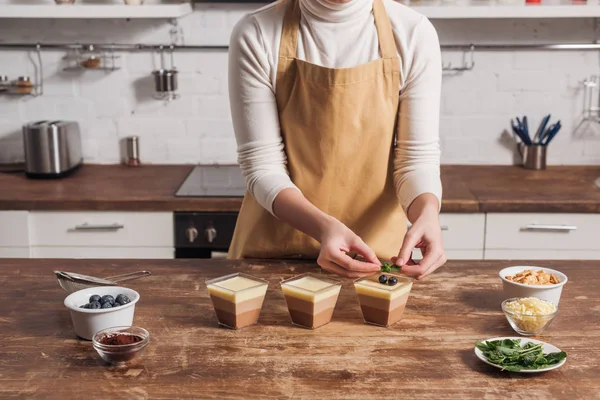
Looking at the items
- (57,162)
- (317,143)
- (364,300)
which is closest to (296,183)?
(317,143)

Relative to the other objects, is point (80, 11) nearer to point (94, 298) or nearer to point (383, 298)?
point (94, 298)

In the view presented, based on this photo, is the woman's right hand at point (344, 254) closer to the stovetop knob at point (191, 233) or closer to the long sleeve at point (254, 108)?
the long sleeve at point (254, 108)

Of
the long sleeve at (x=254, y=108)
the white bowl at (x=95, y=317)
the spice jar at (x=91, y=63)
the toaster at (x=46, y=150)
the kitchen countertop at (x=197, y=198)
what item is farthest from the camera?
the spice jar at (x=91, y=63)

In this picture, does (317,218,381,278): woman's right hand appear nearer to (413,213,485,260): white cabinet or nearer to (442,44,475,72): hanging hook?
(413,213,485,260): white cabinet

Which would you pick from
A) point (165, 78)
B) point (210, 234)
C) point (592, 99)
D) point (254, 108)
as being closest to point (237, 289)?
point (254, 108)

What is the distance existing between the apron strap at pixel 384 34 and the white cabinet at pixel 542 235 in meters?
1.21

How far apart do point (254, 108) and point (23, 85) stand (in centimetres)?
198

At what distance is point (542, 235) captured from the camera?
10.3 feet

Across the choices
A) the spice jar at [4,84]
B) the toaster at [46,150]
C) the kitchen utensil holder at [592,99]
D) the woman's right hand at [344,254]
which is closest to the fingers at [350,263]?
the woman's right hand at [344,254]

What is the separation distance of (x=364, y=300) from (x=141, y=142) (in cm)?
233

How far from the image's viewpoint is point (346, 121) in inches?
85.8

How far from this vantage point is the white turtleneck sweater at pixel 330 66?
2.09 m

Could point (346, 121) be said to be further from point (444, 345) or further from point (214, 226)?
point (214, 226)

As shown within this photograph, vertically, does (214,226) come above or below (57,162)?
below
